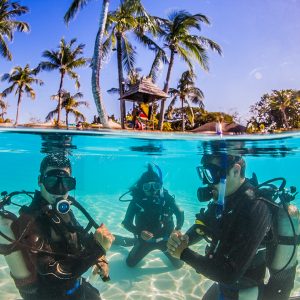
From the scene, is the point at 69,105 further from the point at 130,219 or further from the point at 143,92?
the point at 130,219

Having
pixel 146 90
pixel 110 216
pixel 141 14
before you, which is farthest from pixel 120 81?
pixel 110 216

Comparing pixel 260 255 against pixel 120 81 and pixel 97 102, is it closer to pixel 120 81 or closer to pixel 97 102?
pixel 97 102

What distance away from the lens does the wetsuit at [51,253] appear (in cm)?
382

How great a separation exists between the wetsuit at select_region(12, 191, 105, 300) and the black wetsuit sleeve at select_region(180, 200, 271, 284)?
1.45 metres

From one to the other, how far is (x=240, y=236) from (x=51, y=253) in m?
2.52

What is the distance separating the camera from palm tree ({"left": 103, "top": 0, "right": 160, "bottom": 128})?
2212 cm

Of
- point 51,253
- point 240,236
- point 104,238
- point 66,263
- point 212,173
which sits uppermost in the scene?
point 212,173

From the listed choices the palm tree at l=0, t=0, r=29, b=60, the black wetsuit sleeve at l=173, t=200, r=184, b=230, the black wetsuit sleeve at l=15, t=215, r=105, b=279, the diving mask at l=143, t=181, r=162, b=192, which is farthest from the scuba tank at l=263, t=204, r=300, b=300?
the palm tree at l=0, t=0, r=29, b=60

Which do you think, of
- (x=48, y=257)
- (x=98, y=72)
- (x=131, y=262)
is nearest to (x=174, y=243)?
(x=48, y=257)

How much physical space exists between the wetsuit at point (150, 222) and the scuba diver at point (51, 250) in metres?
2.81

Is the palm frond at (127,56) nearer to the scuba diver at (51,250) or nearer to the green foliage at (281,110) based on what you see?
the scuba diver at (51,250)

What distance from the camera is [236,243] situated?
3396mm

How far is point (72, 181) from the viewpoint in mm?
4777

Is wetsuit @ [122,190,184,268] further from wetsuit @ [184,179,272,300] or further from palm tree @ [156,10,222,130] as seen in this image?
palm tree @ [156,10,222,130]
